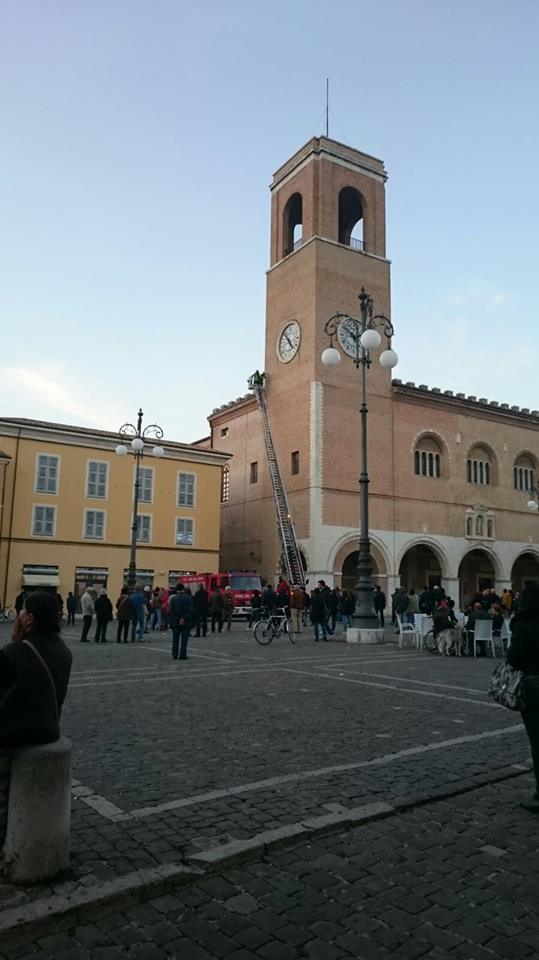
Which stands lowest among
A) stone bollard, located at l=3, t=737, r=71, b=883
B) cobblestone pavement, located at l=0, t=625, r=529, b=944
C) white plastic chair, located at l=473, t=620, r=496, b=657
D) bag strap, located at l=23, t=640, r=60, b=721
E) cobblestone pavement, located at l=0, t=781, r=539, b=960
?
cobblestone pavement, located at l=0, t=781, r=539, b=960

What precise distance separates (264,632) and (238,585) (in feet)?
42.7

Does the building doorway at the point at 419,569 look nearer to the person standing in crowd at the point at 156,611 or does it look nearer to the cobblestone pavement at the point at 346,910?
the person standing in crowd at the point at 156,611

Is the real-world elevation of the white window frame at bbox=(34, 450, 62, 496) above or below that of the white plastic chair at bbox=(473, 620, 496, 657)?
above

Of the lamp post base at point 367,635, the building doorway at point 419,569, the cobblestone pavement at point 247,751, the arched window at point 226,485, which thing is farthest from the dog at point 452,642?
the arched window at point 226,485

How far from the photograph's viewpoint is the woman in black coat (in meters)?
4.84

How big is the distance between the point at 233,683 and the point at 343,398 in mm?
27297

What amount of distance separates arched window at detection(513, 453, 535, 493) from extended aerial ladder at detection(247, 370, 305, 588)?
16.3m

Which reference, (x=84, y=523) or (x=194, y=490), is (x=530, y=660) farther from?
(x=194, y=490)

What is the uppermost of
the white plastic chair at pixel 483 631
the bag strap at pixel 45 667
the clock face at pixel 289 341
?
the clock face at pixel 289 341

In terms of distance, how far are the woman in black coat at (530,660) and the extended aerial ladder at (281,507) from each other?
91.0 ft

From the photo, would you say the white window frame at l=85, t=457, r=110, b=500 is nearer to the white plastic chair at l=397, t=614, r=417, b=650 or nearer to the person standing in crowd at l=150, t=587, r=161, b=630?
the person standing in crowd at l=150, t=587, r=161, b=630

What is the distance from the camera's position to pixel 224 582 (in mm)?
31656

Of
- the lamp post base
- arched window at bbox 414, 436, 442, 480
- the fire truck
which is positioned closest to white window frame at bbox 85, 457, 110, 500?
the fire truck

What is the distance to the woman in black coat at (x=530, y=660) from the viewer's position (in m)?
4.84
